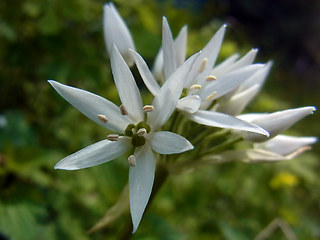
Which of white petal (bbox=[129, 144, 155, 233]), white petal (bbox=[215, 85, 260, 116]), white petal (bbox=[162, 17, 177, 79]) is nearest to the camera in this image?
white petal (bbox=[129, 144, 155, 233])

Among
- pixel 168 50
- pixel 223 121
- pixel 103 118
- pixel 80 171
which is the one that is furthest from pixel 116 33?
pixel 80 171

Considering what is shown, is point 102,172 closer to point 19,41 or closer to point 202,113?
point 202,113

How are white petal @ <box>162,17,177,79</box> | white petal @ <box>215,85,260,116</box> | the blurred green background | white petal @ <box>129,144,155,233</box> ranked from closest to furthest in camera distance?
1. white petal @ <box>129,144,155,233</box>
2. white petal @ <box>162,17,177,79</box>
3. white petal @ <box>215,85,260,116</box>
4. the blurred green background

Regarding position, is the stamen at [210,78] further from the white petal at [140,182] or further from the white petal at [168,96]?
the white petal at [140,182]

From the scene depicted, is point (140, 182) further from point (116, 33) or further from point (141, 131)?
point (116, 33)

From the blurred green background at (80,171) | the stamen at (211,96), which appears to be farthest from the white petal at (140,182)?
the blurred green background at (80,171)

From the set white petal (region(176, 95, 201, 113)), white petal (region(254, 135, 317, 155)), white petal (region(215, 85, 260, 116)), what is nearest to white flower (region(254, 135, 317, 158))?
white petal (region(254, 135, 317, 155))

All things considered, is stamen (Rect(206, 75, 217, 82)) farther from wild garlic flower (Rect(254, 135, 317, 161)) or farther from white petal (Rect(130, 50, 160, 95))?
wild garlic flower (Rect(254, 135, 317, 161))
